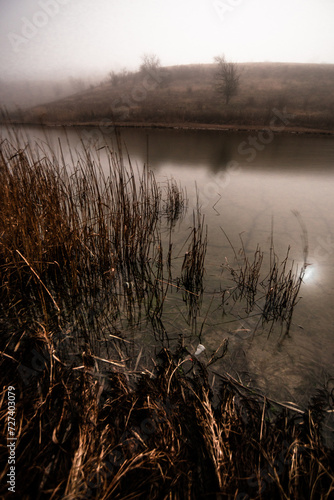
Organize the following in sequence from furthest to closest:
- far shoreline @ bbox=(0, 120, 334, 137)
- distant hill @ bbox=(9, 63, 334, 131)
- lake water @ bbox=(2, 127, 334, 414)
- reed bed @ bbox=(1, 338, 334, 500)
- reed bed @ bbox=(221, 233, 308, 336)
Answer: distant hill @ bbox=(9, 63, 334, 131) < far shoreline @ bbox=(0, 120, 334, 137) < reed bed @ bbox=(221, 233, 308, 336) < lake water @ bbox=(2, 127, 334, 414) < reed bed @ bbox=(1, 338, 334, 500)

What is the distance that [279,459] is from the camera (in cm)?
113

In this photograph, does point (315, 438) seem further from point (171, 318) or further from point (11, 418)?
point (11, 418)

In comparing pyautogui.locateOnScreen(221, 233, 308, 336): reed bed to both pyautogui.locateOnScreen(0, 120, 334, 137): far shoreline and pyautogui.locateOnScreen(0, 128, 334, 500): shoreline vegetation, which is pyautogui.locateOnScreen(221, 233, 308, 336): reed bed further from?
pyautogui.locateOnScreen(0, 120, 334, 137): far shoreline

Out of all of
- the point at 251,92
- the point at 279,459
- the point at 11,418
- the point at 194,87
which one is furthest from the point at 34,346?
the point at 194,87

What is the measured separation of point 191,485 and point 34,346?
50.0 inches

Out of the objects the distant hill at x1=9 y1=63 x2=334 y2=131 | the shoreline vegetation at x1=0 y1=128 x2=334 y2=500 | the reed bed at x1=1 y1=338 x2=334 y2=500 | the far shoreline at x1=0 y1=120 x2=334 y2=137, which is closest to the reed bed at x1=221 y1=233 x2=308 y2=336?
the shoreline vegetation at x1=0 y1=128 x2=334 y2=500

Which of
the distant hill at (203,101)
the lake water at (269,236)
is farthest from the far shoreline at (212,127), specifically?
→ the lake water at (269,236)

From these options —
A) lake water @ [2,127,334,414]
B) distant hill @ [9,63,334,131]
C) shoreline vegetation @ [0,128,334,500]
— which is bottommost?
lake water @ [2,127,334,414]

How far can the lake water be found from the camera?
1725 millimetres

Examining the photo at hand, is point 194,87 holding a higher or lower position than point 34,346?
higher

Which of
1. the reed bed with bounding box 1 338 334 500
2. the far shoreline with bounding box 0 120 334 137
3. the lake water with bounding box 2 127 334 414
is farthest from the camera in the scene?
the far shoreline with bounding box 0 120 334 137

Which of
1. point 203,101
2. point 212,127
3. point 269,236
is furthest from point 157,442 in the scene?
point 203,101

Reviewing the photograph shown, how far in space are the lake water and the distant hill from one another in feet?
38.6

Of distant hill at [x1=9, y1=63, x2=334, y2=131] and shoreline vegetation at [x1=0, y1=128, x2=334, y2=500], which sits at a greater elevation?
distant hill at [x1=9, y1=63, x2=334, y2=131]
